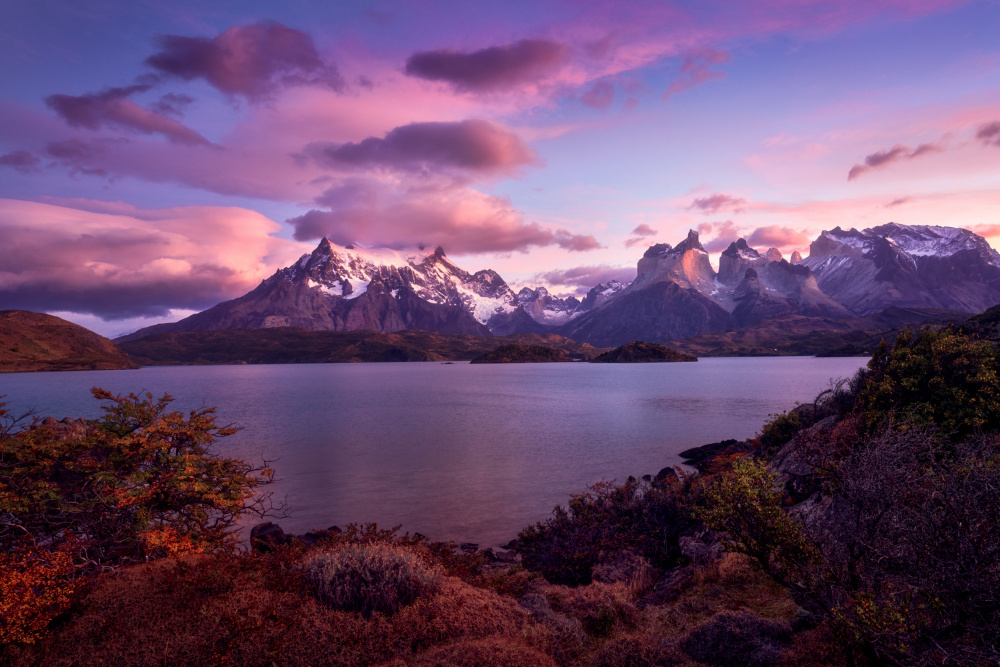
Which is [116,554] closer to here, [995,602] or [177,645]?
[177,645]

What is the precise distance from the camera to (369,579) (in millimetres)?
11594

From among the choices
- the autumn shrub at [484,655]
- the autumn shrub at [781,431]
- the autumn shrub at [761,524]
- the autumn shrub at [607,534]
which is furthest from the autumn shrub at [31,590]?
the autumn shrub at [781,431]

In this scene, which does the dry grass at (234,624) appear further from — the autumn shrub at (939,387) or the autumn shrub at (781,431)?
the autumn shrub at (781,431)

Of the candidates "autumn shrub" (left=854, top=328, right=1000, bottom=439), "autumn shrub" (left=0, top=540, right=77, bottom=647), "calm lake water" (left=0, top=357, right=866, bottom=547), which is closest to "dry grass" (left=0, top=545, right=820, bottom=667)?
"autumn shrub" (left=0, top=540, right=77, bottom=647)

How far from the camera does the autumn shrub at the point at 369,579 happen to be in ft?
37.1

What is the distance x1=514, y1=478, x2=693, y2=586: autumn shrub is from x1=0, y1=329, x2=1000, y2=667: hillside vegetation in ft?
8.59

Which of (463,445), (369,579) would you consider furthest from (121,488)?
(463,445)

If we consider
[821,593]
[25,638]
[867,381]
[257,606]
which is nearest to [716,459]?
[867,381]

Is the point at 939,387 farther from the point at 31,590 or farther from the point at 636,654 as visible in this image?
the point at 31,590

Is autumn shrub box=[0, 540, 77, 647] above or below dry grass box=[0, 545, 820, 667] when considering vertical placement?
above

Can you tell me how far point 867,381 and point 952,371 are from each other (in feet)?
15.8

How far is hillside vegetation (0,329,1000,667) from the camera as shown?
26.0ft

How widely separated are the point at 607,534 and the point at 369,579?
47.2 ft

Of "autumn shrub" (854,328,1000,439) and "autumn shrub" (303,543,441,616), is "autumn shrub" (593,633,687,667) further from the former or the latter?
"autumn shrub" (854,328,1000,439)
